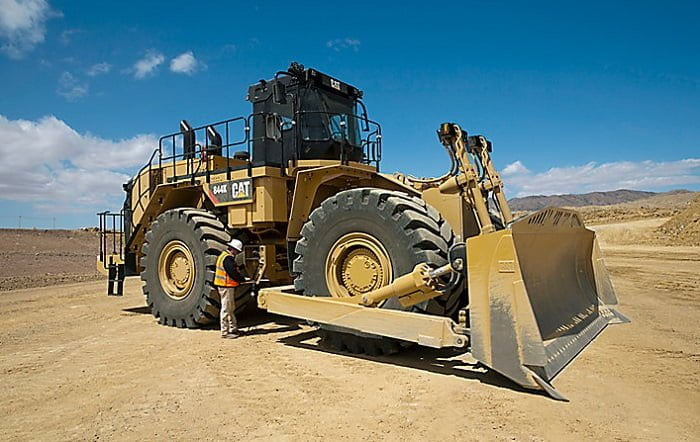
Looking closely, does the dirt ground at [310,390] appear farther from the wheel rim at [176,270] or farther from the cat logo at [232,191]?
the cat logo at [232,191]

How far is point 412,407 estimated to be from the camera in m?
4.21

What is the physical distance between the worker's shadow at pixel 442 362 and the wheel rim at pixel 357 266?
0.76m

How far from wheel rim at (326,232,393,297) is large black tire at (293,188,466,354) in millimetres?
73

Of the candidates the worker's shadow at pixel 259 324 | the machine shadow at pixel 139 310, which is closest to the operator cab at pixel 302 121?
the worker's shadow at pixel 259 324

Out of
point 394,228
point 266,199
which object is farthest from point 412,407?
point 266,199

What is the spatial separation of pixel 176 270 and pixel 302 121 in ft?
10.2

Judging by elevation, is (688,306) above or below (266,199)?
below

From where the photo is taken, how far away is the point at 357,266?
19.3ft

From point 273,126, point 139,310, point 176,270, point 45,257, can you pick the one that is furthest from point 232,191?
point 45,257

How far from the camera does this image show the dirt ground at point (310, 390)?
3.82 m

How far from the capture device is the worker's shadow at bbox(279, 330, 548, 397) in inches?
188

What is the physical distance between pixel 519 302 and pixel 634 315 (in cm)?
538

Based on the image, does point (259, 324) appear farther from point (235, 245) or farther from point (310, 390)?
point (310, 390)

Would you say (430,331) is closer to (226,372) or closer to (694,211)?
(226,372)
